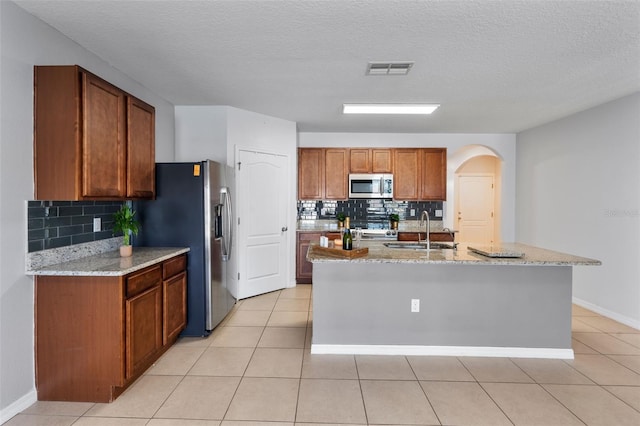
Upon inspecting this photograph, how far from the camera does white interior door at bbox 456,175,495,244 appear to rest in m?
7.39

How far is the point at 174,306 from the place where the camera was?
3.07 metres

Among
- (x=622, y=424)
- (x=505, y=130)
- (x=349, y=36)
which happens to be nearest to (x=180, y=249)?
(x=349, y=36)

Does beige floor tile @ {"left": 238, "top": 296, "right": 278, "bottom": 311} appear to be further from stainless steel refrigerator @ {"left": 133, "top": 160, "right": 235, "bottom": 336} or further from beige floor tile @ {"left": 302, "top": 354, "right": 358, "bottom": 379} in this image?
beige floor tile @ {"left": 302, "top": 354, "right": 358, "bottom": 379}

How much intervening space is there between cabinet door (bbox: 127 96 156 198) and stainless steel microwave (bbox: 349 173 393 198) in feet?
10.6

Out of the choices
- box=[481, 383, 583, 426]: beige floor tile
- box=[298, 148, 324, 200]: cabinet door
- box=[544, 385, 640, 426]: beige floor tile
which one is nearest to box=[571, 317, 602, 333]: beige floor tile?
box=[544, 385, 640, 426]: beige floor tile

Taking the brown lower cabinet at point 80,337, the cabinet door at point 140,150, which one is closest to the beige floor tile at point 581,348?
the brown lower cabinet at point 80,337

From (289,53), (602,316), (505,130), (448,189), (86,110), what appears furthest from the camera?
(448,189)

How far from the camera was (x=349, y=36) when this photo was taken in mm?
2449

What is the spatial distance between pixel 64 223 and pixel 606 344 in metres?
4.83

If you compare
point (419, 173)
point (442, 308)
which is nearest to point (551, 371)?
point (442, 308)

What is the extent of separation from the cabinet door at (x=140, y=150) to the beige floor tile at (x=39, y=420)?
63.5 inches

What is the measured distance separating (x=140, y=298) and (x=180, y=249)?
30.5 inches

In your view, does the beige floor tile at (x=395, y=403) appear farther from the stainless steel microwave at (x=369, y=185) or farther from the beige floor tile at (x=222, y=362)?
the stainless steel microwave at (x=369, y=185)

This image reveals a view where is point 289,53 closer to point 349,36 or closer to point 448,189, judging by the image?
point 349,36
